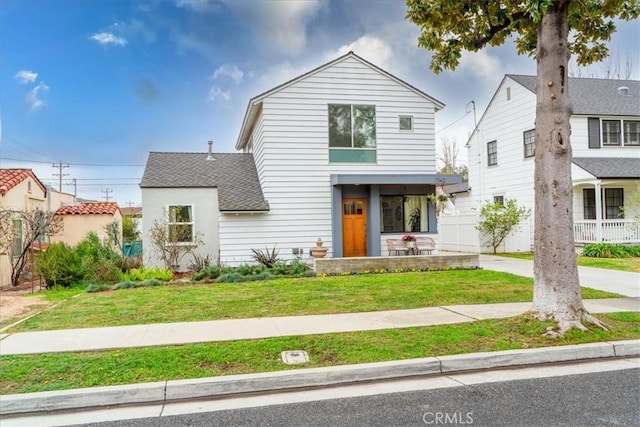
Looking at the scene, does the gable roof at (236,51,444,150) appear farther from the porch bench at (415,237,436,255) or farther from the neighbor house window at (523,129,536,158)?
the neighbor house window at (523,129,536,158)

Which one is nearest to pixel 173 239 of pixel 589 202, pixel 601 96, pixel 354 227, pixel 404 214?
pixel 354 227

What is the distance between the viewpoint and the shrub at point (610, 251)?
54.5ft

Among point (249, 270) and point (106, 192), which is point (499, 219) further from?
point (106, 192)

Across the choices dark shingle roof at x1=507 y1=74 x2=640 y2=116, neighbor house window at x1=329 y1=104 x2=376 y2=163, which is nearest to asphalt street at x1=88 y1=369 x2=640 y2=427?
neighbor house window at x1=329 y1=104 x2=376 y2=163

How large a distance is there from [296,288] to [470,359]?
5765mm

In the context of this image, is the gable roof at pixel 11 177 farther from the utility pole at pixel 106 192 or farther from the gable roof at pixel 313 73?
the utility pole at pixel 106 192

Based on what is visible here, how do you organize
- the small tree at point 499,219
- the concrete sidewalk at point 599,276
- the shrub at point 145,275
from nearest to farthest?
the concrete sidewalk at point 599,276
the shrub at point 145,275
the small tree at point 499,219

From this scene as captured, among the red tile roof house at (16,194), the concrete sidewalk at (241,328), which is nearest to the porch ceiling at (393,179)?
the concrete sidewalk at (241,328)

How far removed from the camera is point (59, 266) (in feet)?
38.4

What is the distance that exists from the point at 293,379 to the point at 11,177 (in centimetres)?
1497

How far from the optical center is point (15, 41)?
10.5 m

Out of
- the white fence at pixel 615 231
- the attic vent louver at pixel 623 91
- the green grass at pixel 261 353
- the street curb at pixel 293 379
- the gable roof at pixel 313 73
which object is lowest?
the street curb at pixel 293 379

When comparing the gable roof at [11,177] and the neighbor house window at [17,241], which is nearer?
the neighbor house window at [17,241]

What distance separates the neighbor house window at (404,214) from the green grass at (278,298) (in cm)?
350
